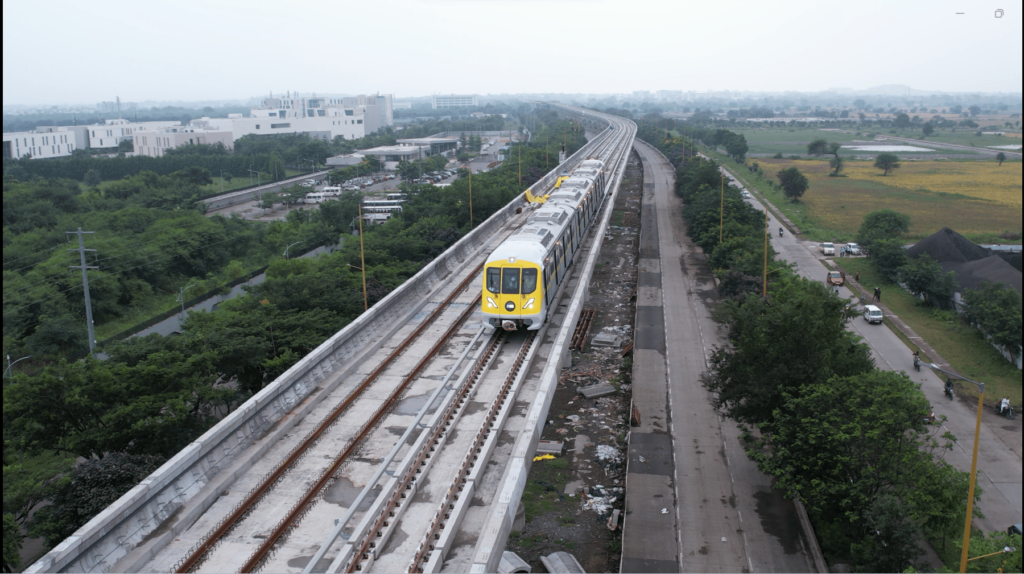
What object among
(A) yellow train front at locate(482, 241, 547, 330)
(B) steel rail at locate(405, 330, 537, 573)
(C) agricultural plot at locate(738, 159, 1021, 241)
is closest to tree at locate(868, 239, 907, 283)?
(C) agricultural plot at locate(738, 159, 1021, 241)

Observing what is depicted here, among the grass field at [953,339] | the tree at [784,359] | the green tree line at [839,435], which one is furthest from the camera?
the grass field at [953,339]

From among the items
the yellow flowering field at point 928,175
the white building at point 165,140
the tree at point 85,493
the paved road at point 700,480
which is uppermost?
the white building at point 165,140

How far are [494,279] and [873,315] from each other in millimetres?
23076

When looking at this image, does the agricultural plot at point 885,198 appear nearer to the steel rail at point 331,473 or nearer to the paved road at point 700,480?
the paved road at point 700,480

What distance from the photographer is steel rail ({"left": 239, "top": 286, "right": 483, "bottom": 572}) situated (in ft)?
42.0

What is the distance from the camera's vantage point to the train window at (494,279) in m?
22.5

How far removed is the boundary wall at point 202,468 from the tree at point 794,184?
189ft

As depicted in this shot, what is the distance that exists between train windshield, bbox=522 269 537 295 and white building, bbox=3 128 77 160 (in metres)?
117

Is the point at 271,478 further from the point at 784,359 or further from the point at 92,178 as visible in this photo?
the point at 92,178

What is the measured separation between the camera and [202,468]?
1450cm

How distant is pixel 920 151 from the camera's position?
294 feet

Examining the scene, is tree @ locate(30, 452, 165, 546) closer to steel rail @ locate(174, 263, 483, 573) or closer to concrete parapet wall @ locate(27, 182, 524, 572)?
concrete parapet wall @ locate(27, 182, 524, 572)

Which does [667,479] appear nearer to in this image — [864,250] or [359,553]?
[359,553]

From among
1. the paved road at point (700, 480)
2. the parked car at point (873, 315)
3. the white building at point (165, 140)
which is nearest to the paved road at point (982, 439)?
the parked car at point (873, 315)
